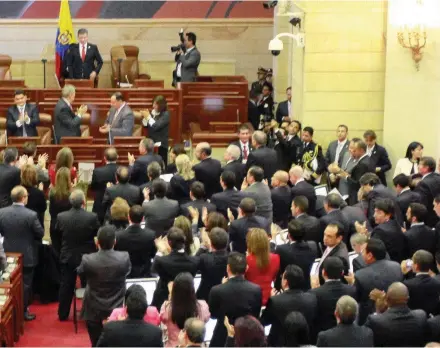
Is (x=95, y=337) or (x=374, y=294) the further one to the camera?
(x=95, y=337)

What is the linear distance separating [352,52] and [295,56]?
1843 mm

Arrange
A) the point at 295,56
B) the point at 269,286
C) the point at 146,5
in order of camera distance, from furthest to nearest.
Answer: the point at 146,5, the point at 295,56, the point at 269,286

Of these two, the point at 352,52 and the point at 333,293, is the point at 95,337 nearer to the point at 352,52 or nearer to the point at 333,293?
the point at 333,293

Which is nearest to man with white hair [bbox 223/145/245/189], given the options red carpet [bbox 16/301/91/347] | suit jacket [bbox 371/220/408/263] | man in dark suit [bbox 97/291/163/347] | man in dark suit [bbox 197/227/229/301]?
red carpet [bbox 16/301/91/347]

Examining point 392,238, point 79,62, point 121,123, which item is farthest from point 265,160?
point 79,62

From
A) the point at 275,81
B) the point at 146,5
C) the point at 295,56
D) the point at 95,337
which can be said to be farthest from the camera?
the point at 146,5

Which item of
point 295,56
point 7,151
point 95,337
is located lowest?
point 95,337

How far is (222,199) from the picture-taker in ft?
38.8

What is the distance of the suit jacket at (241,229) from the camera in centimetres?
1080

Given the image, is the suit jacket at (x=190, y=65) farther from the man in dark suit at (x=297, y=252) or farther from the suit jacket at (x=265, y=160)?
the man in dark suit at (x=297, y=252)

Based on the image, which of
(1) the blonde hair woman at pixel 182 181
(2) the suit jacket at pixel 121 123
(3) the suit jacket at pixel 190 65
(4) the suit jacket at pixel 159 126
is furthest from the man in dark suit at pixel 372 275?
(3) the suit jacket at pixel 190 65

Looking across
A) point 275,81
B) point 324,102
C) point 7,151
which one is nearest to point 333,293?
point 7,151

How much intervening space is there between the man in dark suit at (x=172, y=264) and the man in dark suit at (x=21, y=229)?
2348 mm

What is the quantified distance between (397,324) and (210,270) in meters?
1.87
